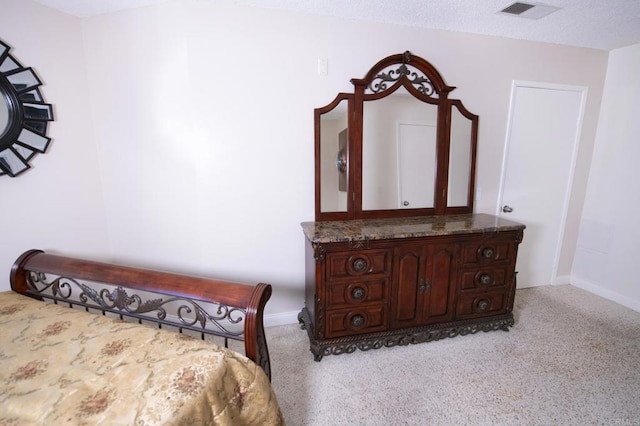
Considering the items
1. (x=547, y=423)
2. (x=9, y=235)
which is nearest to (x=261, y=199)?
(x=9, y=235)

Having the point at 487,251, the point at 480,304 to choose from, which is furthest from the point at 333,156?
the point at 480,304

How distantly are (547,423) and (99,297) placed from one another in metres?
2.48

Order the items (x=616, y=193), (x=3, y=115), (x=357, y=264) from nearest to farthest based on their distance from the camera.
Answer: (x=3, y=115)
(x=357, y=264)
(x=616, y=193)

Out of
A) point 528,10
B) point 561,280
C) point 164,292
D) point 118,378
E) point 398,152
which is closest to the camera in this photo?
point 118,378

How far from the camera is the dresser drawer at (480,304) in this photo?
213cm

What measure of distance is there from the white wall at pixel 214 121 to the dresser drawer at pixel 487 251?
1.22 m

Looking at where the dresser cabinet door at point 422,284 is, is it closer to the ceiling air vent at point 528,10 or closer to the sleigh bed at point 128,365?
the sleigh bed at point 128,365

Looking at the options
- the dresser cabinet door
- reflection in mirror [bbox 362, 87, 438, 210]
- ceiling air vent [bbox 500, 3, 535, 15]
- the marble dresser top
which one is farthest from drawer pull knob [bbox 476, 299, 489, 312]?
ceiling air vent [bbox 500, 3, 535, 15]

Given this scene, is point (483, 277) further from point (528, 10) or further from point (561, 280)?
point (528, 10)

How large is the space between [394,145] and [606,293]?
2.69m

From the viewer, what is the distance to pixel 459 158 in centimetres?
245

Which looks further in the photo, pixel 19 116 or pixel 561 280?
pixel 561 280

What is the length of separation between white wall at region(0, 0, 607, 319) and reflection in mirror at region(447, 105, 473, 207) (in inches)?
9.7

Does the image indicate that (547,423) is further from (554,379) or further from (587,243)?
(587,243)
